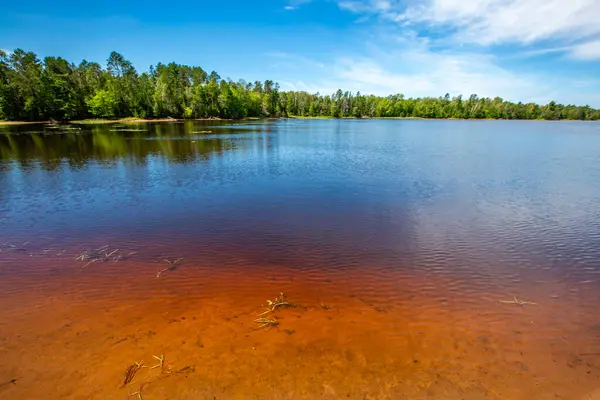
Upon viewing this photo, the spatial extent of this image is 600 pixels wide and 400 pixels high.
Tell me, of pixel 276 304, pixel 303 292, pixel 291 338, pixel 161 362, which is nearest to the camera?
pixel 161 362

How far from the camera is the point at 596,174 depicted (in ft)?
82.2

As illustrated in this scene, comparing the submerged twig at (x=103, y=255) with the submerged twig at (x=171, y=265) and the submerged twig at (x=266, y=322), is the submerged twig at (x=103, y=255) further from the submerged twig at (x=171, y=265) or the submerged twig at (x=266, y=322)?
the submerged twig at (x=266, y=322)

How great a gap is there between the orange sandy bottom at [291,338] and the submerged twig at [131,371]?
0.31 ft

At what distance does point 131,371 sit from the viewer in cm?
569

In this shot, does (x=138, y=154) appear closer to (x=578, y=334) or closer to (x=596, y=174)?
(x=578, y=334)

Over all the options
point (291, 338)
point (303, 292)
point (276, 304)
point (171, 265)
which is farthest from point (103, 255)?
point (291, 338)

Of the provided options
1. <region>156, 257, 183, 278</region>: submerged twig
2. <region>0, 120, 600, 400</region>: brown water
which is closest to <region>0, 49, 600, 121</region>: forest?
<region>0, 120, 600, 400</region>: brown water

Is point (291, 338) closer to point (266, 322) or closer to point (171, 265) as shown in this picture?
point (266, 322)

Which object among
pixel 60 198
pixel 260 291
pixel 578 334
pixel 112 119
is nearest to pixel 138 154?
pixel 60 198

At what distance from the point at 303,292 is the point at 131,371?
15.2 feet

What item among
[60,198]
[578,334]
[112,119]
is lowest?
[578,334]

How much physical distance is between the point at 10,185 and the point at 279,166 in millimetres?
20703

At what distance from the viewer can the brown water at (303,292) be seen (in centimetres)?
568

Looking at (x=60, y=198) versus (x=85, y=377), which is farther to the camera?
(x=60, y=198)
